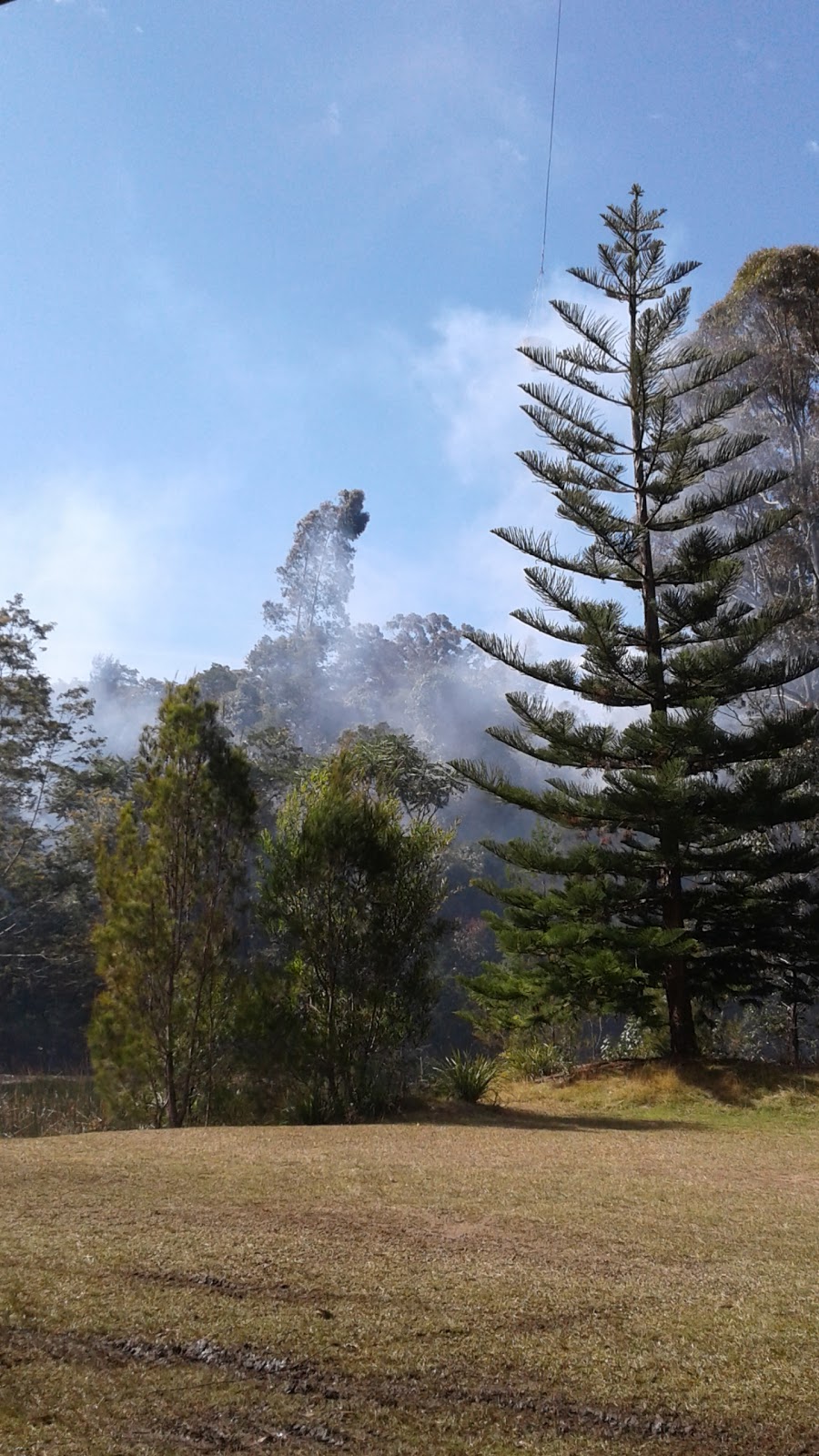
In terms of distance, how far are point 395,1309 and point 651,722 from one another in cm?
785

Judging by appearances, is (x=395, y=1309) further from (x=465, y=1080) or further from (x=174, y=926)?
(x=465, y=1080)

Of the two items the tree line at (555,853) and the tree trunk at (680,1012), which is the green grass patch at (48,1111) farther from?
the tree trunk at (680,1012)

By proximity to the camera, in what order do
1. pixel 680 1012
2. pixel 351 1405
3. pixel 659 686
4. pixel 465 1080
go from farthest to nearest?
pixel 659 686 < pixel 680 1012 < pixel 465 1080 < pixel 351 1405

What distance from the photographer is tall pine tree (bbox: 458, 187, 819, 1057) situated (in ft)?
32.5

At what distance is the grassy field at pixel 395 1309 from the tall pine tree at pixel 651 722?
527cm

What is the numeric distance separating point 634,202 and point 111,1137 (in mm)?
10512

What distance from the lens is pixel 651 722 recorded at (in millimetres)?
9992

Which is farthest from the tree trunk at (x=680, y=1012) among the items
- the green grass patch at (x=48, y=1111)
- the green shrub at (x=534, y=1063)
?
the green grass patch at (x=48, y=1111)

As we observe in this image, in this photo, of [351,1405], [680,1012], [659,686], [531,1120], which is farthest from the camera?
[659,686]

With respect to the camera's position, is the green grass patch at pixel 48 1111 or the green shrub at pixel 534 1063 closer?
the green grass patch at pixel 48 1111

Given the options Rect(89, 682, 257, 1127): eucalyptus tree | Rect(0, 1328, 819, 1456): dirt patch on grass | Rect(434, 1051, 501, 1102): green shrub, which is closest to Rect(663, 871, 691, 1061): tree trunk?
Rect(434, 1051, 501, 1102): green shrub

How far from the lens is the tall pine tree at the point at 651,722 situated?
9.91m

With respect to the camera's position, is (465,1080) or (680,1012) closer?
(465,1080)

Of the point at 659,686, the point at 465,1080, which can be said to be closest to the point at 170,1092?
the point at 465,1080
